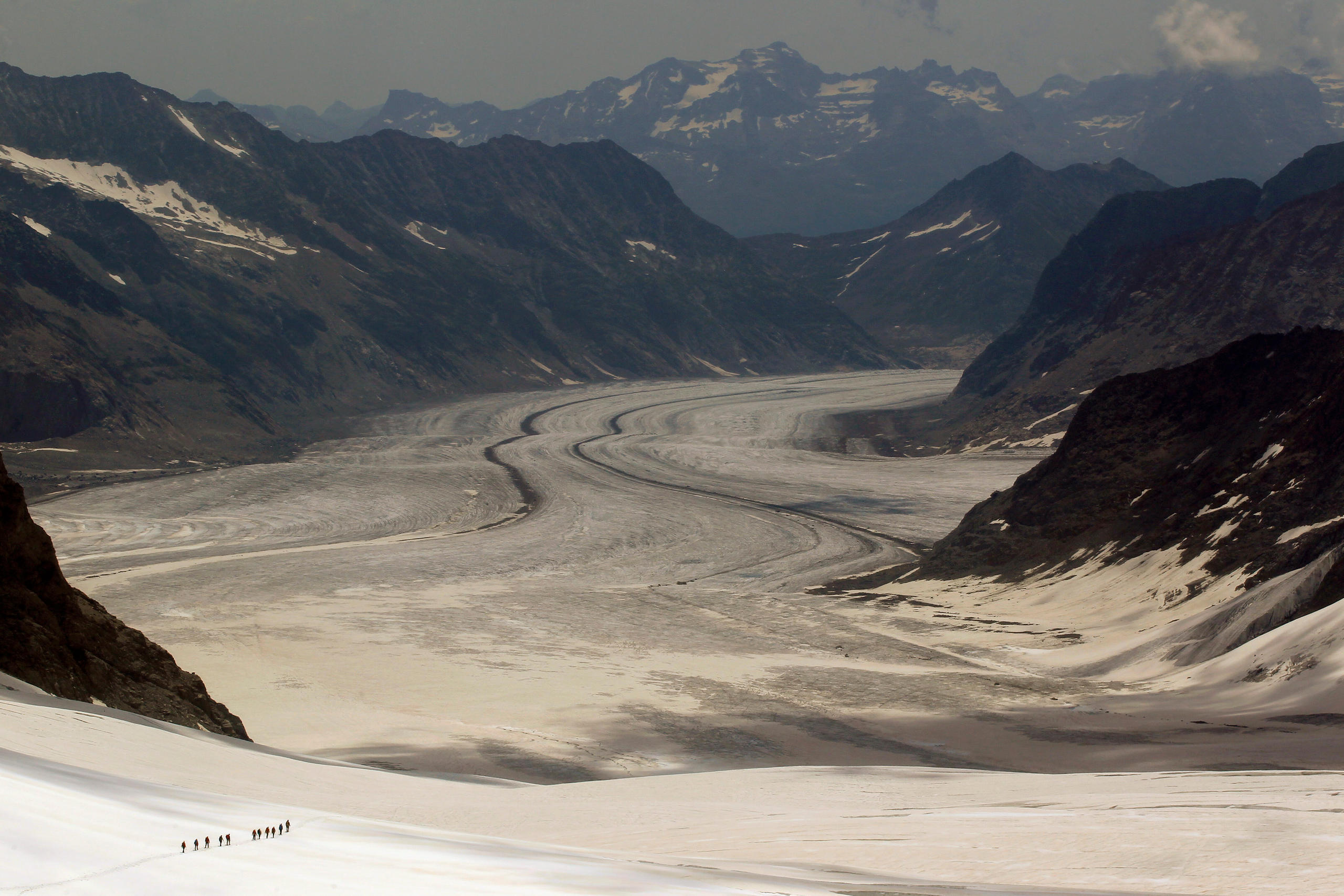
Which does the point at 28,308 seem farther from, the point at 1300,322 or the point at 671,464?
the point at 1300,322

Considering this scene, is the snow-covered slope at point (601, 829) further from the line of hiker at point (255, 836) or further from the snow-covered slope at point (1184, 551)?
the snow-covered slope at point (1184, 551)

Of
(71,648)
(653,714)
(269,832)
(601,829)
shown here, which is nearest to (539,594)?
(653,714)

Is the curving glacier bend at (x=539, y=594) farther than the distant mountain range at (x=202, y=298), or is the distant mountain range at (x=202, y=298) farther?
the distant mountain range at (x=202, y=298)

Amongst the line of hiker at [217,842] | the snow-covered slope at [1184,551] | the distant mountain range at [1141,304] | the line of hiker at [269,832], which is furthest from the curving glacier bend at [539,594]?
the distant mountain range at [1141,304]

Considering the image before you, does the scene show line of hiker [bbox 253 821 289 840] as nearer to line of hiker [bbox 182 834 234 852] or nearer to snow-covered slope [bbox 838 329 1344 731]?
line of hiker [bbox 182 834 234 852]

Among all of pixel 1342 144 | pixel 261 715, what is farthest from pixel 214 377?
pixel 1342 144
